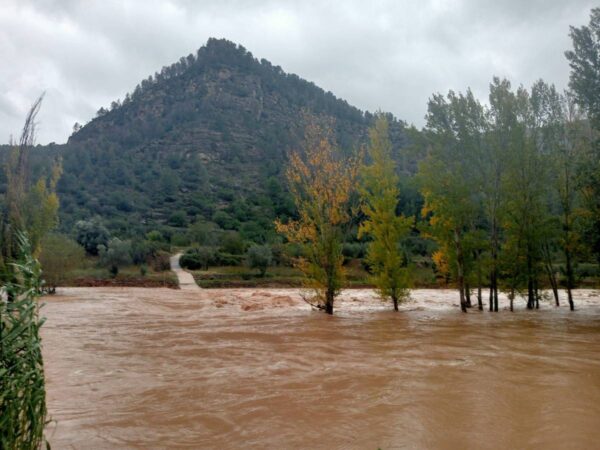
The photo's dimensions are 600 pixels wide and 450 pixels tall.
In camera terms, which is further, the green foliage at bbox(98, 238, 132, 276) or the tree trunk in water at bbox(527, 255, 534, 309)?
the green foliage at bbox(98, 238, 132, 276)

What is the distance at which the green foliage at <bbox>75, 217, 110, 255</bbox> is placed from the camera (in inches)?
2061

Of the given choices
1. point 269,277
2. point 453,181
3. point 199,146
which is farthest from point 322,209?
point 199,146

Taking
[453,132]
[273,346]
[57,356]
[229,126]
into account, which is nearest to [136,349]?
Result: [57,356]

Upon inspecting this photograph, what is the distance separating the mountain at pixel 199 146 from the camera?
7675 cm

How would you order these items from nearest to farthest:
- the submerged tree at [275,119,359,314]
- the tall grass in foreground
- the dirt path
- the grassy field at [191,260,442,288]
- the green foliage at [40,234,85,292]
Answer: the tall grass in foreground, the submerged tree at [275,119,359,314], the green foliage at [40,234,85,292], the dirt path, the grassy field at [191,260,442,288]

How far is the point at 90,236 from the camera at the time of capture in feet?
173

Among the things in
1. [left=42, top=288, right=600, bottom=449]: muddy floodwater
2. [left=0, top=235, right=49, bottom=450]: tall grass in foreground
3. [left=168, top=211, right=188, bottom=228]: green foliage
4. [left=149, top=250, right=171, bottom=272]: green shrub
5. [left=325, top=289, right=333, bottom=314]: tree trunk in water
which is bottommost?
[left=42, top=288, right=600, bottom=449]: muddy floodwater

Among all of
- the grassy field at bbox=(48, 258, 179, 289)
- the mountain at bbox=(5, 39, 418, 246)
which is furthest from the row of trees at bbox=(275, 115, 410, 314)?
the mountain at bbox=(5, 39, 418, 246)

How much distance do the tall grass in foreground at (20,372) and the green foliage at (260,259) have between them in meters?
43.0

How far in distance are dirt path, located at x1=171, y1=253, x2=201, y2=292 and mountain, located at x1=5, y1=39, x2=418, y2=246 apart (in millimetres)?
12430

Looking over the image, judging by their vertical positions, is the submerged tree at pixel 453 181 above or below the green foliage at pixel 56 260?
above

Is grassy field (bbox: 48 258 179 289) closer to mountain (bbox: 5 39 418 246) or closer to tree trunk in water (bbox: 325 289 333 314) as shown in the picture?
mountain (bbox: 5 39 418 246)

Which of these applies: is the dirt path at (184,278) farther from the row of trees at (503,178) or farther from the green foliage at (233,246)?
the row of trees at (503,178)

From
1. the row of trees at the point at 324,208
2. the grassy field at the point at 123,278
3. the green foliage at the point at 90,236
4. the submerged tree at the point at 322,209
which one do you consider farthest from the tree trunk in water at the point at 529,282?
the green foliage at the point at 90,236
